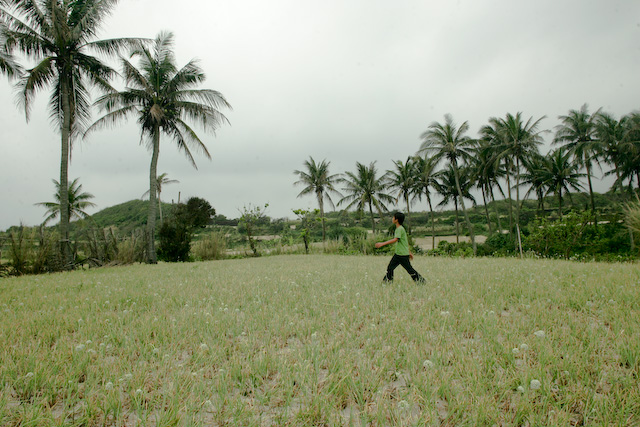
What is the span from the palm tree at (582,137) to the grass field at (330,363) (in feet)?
110

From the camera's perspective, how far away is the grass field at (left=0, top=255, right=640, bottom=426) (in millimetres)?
1898

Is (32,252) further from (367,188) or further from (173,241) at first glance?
(367,188)

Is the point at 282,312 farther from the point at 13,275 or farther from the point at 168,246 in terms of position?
the point at 168,246

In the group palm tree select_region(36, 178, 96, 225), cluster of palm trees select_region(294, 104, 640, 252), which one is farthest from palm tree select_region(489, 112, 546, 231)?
palm tree select_region(36, 178, 96, 225)

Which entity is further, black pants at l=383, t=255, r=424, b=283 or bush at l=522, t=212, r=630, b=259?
bush at l=522, t=212, r=630, b=259

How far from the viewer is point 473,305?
430 cm

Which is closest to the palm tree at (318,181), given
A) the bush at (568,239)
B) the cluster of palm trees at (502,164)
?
the cluster of palm trees at (502,164)

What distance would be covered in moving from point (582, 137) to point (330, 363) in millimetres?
42261

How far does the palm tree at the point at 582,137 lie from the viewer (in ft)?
96.1

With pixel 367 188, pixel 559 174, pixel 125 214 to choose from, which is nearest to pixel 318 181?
pixel 367 188

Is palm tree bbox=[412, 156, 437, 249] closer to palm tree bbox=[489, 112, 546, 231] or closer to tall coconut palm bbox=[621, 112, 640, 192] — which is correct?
palm tree bbox=[489, 112, 546, 231]

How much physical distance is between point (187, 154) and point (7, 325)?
16492 mm

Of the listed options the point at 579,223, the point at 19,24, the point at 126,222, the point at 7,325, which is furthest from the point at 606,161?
the point at 126,222

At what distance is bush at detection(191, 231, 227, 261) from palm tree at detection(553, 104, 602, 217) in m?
34.9
